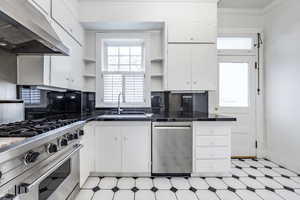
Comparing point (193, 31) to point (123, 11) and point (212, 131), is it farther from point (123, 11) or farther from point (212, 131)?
point (212, 131)

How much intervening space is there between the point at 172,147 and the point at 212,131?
0.63 metres

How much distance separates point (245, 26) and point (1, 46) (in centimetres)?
389

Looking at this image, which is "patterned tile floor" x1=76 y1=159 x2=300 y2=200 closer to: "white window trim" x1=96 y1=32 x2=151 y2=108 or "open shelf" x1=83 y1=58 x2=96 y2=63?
"white window trim" x1=96 y1=32 x2=151 y2=108

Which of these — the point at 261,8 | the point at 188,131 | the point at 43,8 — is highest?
the point at 261,8

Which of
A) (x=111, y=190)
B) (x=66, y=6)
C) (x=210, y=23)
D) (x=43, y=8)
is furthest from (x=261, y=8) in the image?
(x=111, y=190)

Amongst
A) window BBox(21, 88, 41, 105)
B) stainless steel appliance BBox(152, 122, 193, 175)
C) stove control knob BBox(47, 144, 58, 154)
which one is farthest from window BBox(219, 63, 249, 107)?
window BBox(21, 88, 41, 105)

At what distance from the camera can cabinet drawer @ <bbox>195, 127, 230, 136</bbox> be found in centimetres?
238

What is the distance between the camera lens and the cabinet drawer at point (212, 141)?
93.8 inches

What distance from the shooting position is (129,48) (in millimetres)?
3150

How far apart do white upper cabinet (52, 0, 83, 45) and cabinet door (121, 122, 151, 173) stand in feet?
5.17

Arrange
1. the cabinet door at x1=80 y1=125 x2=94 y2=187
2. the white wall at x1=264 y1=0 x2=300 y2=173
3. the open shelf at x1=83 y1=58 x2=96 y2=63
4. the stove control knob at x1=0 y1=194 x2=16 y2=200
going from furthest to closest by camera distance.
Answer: the open shelf at x1=83 y1=58 x2=96 y2=63 < the white wall at x1=264 y1=0 x2=300 y2=173 < the cabinet door at x1=80 y1=125 x2=94 y2=187 < the stove control knob at x1=0 y1=194 x2=16 y2=200

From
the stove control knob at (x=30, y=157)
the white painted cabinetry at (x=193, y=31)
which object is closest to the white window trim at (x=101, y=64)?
the white painted cabinetry at (x=193, y=31)

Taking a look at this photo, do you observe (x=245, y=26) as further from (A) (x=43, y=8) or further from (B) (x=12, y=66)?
(B) (x=12, y=66)

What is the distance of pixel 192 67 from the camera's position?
9.04ft
